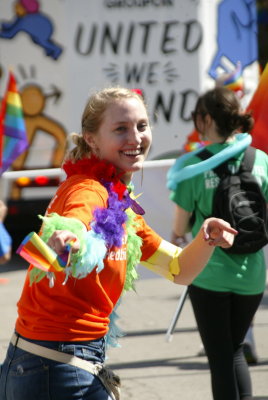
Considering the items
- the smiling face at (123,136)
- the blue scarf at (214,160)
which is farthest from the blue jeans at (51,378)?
the blue scarf at (214,160)

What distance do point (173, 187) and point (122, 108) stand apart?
1.51 meters

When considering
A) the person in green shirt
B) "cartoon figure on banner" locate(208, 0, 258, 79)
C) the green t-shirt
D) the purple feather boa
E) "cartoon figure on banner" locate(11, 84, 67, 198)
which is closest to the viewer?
the purple feather boa

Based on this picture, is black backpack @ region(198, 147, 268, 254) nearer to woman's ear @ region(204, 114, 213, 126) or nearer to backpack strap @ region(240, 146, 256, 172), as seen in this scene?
backpack strap @ region(240, 146, 256, 172)

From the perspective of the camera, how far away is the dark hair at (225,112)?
416 centimetres

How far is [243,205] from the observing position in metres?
4.05

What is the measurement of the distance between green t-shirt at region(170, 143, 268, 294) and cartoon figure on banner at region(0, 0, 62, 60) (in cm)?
512

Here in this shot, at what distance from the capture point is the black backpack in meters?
4.04

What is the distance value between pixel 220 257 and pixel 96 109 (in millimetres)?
1499

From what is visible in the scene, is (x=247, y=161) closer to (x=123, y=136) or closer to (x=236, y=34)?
(x=123, y=136)

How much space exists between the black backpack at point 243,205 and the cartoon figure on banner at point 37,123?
16.5 ft

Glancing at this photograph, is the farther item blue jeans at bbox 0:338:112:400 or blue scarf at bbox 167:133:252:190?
blue scarf at bbox 167:133:252:190

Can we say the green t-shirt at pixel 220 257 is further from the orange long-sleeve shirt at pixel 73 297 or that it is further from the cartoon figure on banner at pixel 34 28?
the cartoon figure on banner at pixel 34 28

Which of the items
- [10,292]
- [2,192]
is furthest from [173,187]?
[2,192]

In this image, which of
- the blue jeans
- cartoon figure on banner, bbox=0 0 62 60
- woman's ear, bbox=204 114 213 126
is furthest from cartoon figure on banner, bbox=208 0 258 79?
the blue jeans
